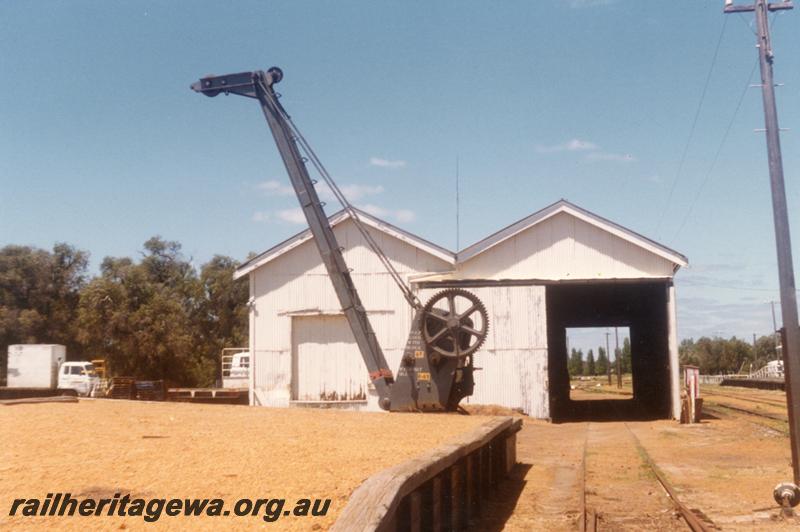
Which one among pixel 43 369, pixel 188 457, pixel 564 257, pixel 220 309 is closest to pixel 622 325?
pixel 564 257

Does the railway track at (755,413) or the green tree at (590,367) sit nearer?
the railway track at (755,413)

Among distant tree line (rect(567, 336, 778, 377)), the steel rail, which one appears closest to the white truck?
the steel rail

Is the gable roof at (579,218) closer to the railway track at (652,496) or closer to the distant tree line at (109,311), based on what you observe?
the railway track at (652,496)

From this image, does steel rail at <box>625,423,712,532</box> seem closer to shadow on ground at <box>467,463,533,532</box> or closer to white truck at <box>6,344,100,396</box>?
shadow on ground at <box>467,463,533,532</box>

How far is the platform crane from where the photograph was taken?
20938mm

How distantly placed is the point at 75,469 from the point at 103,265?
5668 centimetres

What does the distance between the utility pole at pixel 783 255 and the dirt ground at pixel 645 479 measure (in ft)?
2.11

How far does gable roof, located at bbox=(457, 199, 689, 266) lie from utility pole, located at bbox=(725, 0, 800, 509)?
13.0m

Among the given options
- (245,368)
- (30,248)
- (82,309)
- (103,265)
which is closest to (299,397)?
(245,368)

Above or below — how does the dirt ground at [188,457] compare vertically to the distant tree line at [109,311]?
below

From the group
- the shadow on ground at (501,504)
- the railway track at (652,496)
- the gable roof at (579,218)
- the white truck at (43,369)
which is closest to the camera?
the railway track at (652,496)

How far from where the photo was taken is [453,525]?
9.02 meters

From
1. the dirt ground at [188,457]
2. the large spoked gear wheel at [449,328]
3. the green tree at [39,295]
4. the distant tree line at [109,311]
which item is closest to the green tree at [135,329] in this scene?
the distant tree line at [109,311]

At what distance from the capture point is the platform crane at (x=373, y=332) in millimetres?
20938
